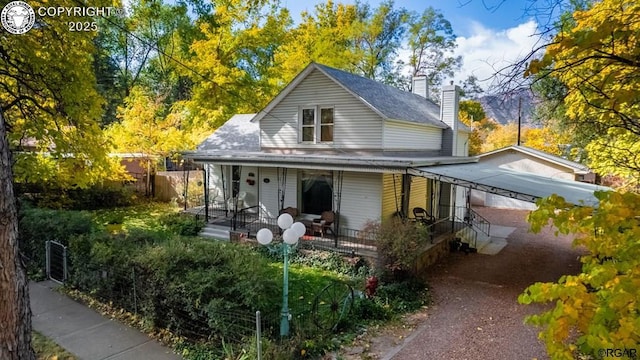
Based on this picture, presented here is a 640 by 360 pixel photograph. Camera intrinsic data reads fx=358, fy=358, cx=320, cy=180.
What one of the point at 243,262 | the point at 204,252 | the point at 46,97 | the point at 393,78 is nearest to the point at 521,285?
the point at 243,262

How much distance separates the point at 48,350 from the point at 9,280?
3.25 meters

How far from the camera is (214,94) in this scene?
78.2 ft

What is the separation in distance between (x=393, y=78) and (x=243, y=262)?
2762cm

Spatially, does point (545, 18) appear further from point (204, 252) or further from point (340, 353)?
point (204, 252)

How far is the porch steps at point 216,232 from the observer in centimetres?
1372

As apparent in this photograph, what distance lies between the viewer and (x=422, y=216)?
1441cm

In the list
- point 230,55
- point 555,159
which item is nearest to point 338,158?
point 230,55

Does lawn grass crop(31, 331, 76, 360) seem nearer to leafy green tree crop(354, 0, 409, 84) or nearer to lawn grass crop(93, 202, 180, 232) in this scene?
lawn grass crop(93, 202, 180, 232)

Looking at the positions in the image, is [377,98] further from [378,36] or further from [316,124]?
[378,36]

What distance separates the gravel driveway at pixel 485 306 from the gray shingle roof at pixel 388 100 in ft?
19.5

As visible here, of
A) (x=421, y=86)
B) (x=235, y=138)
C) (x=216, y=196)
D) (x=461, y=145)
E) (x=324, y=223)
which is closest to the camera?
(x=324, y=223)

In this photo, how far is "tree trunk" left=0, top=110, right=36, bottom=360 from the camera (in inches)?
151

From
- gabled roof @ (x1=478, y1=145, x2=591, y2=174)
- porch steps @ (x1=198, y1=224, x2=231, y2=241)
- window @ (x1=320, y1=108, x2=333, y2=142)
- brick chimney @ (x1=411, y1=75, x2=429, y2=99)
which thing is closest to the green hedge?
porch steps @ (x1=198, y1=224, x2=231, y2=241)

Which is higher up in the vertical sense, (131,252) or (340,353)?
(131,252)
